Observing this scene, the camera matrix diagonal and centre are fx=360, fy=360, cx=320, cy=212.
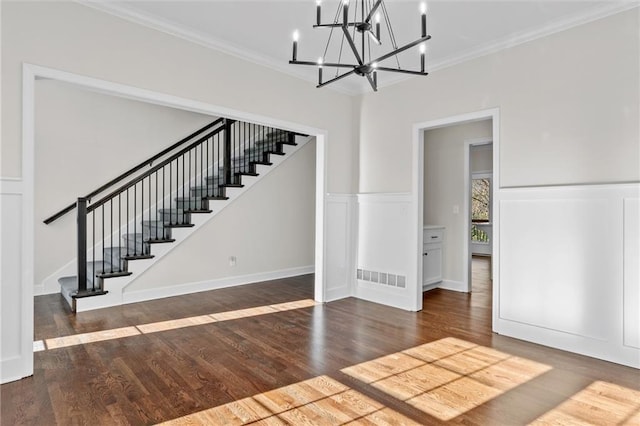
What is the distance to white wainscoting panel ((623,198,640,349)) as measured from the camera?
9.46 ft

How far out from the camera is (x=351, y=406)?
7.45ft

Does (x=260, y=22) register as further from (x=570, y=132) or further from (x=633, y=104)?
(x=633, y=104)

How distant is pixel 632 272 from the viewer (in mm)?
2910

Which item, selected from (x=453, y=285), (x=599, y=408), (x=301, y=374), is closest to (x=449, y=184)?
(x=453, y=285)

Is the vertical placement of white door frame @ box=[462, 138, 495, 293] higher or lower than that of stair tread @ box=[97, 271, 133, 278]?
higher

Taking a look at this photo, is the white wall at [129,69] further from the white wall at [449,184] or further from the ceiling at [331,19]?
the white wall at [449,184]

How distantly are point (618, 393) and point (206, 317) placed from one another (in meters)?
3.72

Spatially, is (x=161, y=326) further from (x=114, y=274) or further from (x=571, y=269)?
(x=571, y=269)

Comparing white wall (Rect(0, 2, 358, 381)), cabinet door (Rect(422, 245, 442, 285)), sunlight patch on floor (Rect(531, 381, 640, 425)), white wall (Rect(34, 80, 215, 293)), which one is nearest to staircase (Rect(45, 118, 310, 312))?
white wall (Rect(34, 80, 215, 293))

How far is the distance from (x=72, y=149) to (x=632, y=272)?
265 inches

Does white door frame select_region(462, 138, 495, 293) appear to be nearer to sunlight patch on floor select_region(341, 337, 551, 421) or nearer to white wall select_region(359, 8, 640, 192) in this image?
white wall select_region(359, 8, 640, 192)

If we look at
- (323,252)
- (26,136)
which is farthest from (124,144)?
(323,252)

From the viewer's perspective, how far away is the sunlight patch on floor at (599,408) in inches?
84.2

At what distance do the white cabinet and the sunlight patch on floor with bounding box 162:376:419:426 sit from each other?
131 inches
